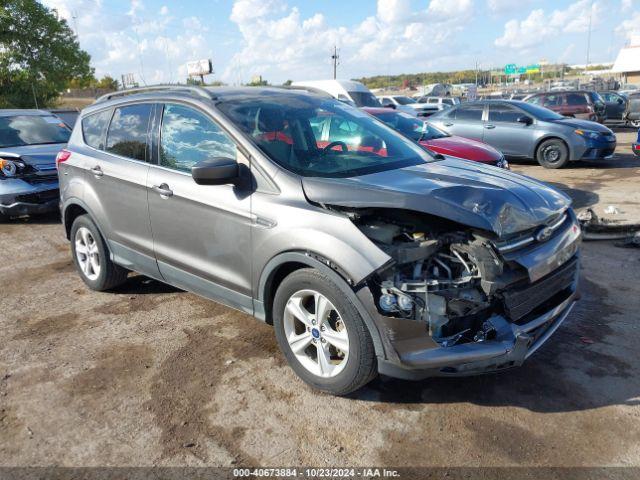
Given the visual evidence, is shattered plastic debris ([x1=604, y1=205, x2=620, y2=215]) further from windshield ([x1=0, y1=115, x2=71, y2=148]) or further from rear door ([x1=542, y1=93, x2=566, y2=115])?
rear door ([x1=542, y1=93, x2=566, y2=115])

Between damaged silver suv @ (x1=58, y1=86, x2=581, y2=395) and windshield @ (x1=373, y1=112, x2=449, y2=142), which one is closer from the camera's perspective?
damaged silver suv @ (x1=58, y1=86, x2=581, y2=395)

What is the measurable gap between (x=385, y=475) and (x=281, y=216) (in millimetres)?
1570

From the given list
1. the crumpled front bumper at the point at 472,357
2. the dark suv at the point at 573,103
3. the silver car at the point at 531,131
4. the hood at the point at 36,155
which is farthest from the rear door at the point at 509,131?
the crumpled front bumper at the point at 472,357

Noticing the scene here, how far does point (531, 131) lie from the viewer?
12438 mm

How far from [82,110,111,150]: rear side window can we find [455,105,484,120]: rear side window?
1023 cm

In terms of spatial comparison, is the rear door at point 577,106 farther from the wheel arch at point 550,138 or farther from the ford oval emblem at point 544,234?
the ford oval emblem at point 544,234

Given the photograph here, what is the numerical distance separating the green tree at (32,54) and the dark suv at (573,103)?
21.9m

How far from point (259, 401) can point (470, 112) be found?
11.7m

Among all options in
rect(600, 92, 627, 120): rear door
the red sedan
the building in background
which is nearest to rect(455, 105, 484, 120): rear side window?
the red sedan

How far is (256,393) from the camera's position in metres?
3.38

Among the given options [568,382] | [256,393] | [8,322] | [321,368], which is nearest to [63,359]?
[8,322]

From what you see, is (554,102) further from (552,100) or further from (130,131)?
(130,131)

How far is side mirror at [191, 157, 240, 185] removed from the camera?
332 cm

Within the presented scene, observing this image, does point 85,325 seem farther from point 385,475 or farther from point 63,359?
point 385,475
